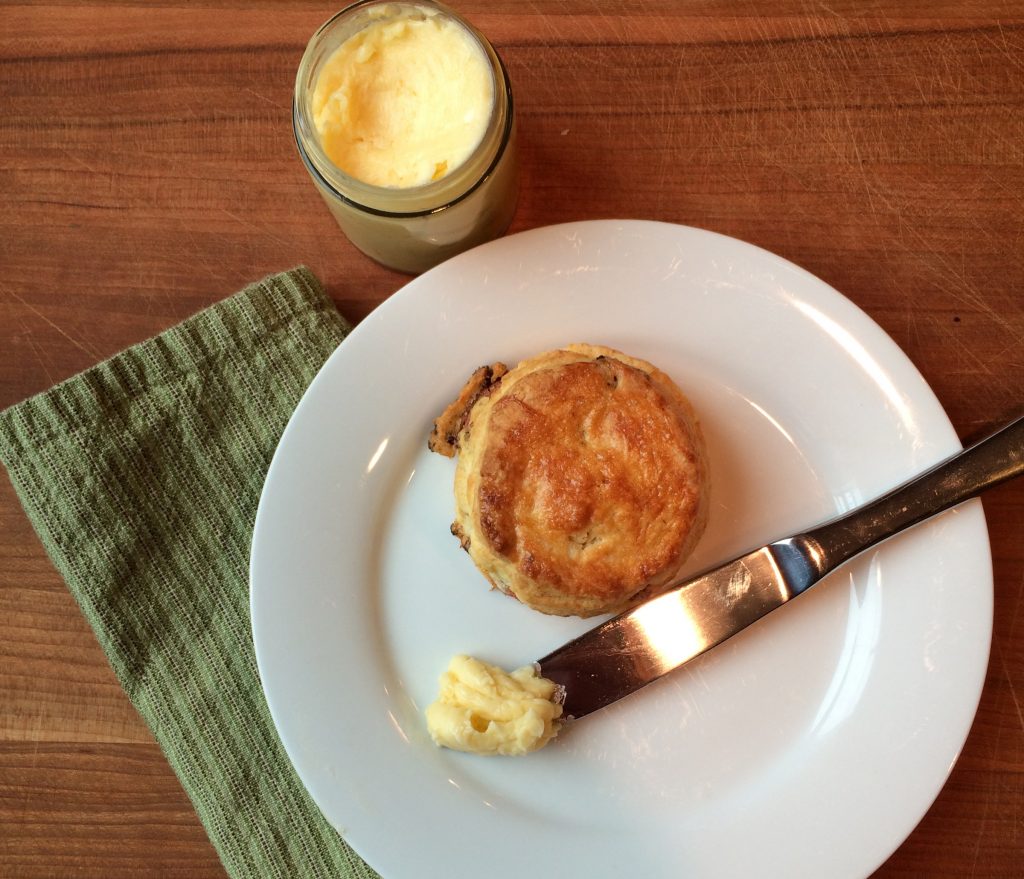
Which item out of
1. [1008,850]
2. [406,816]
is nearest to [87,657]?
[406,816]

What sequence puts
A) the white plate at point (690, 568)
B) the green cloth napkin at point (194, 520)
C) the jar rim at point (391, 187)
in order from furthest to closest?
the green cloth napkin at point (194, 520), the white plate at point (690, 568), the jar rim at point (391, 187)

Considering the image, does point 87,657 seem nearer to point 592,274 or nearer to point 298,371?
point 298,371

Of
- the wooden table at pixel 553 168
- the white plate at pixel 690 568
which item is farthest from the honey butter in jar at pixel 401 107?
the wooden table at pixel 553 168

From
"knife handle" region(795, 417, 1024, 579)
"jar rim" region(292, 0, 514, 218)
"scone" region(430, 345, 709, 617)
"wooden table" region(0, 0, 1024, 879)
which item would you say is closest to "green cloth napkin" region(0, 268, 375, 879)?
"wooden table" region(0, 0, 1024, 879)

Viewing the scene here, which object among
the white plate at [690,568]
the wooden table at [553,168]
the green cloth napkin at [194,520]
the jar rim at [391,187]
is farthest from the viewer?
the wooden table at [553,168]

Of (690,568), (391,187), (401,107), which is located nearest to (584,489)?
(690,568)

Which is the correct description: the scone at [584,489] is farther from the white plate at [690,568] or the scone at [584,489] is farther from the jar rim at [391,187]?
the jar rim at [391,187]
